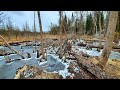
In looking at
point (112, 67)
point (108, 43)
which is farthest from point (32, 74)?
point (108, 43)

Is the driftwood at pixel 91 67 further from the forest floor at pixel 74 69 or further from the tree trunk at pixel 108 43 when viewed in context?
the tree trunk at pixel 108 43

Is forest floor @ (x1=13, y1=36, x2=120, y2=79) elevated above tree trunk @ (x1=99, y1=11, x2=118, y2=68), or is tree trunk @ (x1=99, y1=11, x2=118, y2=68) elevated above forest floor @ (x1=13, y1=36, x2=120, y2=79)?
tree trunk @ (x1=99, y1=11, x2=118, y2=68)

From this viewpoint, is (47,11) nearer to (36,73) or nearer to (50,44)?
(36,73)

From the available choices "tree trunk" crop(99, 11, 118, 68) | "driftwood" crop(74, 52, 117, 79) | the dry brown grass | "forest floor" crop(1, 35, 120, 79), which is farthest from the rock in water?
"tree trunk" crop(99, 11, 118, 68)

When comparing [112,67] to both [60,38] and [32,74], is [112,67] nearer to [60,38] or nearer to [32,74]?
[60,38]

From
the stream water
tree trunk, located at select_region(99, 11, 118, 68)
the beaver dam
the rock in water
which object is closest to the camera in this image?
the rock in water

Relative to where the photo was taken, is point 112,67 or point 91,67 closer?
point 112,67

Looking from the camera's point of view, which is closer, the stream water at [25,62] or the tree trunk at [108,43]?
the stream water at [25,62]

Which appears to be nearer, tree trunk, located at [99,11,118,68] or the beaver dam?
the beaver dam

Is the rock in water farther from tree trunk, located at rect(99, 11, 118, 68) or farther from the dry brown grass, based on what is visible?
tree trunk, located at rect(99, 11, 118, 68)

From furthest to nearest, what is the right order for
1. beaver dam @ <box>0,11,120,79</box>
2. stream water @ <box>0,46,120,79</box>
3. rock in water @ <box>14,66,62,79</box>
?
stream water @ <box>0,46,120,79</box>, beaver dam @ <box>0,11,120,79</box>, rock in water @ <box>14,66,62,79</box>

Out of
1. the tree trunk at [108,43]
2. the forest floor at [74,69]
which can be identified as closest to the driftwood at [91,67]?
the forest floor at [74,69]
